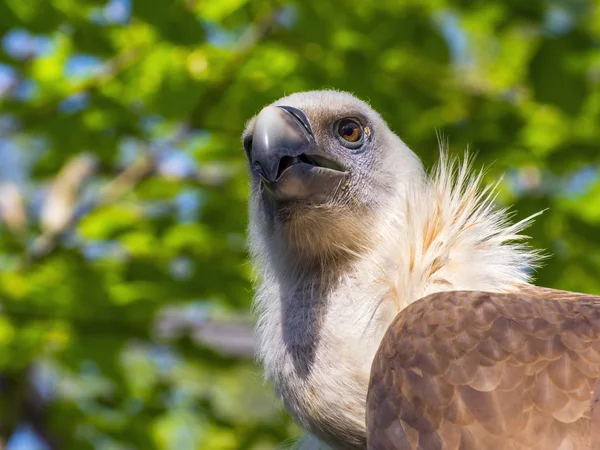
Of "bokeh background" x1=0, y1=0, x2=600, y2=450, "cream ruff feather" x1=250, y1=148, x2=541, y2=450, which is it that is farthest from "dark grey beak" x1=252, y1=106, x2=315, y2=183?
"bokeh background" x1=0, y1=0, x2=600, y2=450

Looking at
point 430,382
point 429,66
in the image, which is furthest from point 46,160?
point 430,382

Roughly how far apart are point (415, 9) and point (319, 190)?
2267 mm

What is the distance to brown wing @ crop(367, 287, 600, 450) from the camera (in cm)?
246

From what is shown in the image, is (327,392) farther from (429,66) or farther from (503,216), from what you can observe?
(429,66)

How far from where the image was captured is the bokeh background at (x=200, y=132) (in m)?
4.71

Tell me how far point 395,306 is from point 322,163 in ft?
2.03

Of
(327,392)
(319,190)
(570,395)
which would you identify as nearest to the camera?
(570,395)

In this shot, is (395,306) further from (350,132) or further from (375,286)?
(350,132)

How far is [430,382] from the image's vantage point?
2.56 m

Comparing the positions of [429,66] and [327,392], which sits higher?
[429,66]

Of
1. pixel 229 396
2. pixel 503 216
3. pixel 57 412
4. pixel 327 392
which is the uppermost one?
pixel 503 216

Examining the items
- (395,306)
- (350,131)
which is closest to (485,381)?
(395,306)

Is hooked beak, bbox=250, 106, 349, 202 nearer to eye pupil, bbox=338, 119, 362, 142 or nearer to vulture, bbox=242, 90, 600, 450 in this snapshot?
vulture, bbox=242, 90, 600, 450

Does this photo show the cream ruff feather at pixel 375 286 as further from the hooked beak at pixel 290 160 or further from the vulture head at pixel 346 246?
the hooked beak at pixel 290 160
